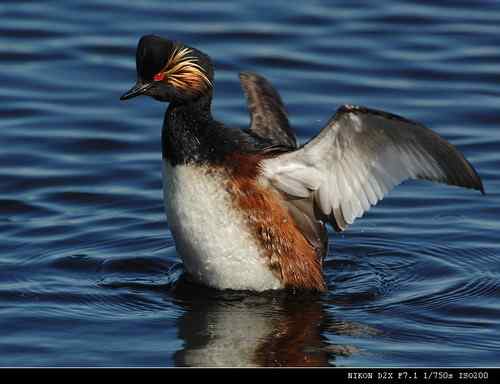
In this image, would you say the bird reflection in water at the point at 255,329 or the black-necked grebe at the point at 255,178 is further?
the black-necked grebe at the point at 255,178

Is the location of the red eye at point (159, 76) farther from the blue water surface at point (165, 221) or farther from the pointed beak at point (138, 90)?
the blue water surface at point (165, 221)

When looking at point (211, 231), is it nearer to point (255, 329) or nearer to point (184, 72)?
point (255, 329)

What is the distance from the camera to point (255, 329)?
10039mm

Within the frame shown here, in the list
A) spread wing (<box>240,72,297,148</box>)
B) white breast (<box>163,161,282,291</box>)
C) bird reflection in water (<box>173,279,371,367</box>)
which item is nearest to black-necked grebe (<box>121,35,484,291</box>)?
white breast (<box>163,161,282,291</box>)

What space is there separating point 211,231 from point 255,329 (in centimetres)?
88

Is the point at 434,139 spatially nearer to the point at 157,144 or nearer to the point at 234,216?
the point at 234,216

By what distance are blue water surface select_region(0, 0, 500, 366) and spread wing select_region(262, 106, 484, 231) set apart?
862 millimetres

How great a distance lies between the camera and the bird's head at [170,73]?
34.4 feet

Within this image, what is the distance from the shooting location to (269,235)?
413 inches

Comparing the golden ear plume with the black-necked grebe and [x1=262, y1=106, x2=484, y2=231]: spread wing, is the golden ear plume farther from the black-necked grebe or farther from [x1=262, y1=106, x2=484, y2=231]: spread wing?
[x1=262, y1=106, x2=484, y2=231]: spread wing

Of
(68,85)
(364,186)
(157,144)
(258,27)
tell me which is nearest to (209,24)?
(258,27)

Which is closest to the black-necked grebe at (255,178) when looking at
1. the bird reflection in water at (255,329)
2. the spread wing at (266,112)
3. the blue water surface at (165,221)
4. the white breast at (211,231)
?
the white breast at (211,231)

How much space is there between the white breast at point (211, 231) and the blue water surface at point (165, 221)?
0.77ft

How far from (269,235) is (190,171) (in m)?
0.85
